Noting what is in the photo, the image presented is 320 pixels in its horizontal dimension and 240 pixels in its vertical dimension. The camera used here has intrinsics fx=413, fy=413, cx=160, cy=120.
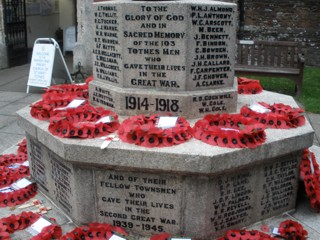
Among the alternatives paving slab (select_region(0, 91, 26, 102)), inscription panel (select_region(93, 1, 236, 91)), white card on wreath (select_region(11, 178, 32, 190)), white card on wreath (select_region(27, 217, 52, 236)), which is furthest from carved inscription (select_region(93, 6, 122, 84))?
paving slab (select_region(0, 91, 26, 102))

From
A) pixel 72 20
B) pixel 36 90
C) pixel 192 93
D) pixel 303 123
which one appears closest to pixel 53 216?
pixel 192 93

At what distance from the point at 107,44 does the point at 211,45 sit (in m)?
1.06

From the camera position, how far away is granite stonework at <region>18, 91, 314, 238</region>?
3.32 metres

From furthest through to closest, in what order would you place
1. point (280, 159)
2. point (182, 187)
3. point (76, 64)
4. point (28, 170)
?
point (76, 64) < point (28, 170) < point (280, 159) < point (182, 187)

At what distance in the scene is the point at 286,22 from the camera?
13516 millimetres

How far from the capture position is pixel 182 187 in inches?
135

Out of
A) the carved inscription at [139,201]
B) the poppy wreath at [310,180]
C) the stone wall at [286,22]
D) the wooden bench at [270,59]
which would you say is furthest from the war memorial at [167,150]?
the stone wall at [286,22]

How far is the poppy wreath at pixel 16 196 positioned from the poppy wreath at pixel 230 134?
1.91 metres

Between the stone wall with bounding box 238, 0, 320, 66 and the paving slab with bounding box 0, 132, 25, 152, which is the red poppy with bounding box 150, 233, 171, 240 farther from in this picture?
the stone wall with bounding box 238, 0, 320, 66

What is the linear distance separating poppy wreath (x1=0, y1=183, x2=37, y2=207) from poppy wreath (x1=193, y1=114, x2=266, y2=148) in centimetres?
191

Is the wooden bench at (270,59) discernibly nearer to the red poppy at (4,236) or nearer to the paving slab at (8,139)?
the paving slab at (8,139)

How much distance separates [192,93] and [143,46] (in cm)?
65

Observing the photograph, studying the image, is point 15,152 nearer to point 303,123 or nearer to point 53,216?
point 53,216

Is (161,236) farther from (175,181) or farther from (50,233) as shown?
(50,233)
